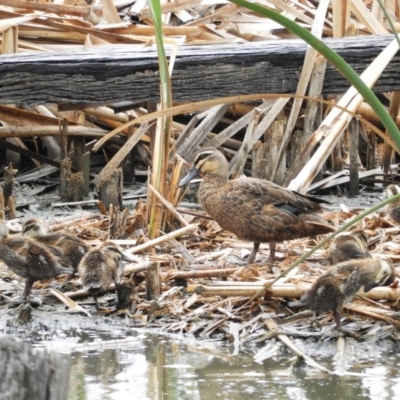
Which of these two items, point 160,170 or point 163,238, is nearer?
point 163,238

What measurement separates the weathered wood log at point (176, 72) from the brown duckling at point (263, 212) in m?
0.74

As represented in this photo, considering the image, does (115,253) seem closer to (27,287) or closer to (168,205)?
(27,287)

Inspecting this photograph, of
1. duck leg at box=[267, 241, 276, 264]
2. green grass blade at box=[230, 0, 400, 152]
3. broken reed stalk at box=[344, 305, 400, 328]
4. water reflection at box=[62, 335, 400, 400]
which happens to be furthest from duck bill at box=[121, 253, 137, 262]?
green grass blade at box=[230, 0, 400, 152]

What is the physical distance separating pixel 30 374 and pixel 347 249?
336cm

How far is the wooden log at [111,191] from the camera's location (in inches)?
300

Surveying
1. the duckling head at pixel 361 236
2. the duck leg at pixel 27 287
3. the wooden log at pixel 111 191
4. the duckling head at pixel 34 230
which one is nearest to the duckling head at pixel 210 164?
the wooden log at pixel 111 191

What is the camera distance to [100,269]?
18.7 feet

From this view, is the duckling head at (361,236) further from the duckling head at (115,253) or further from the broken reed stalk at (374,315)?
the duckling head at (115,253)

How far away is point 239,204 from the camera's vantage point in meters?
6.51

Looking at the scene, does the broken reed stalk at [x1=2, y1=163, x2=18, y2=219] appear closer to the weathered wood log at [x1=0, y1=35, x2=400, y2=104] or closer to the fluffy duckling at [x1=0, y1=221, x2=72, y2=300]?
the weathered wood log at [x1=0, y1=35, x2=400, y2=104]

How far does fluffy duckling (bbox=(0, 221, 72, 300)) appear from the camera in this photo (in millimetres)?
5773

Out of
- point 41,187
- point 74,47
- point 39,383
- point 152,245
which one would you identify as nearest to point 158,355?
point 152,245

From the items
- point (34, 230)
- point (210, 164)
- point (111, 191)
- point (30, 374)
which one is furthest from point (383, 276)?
point (30, 374)

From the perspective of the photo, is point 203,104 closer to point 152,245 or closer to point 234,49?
point 152,245
